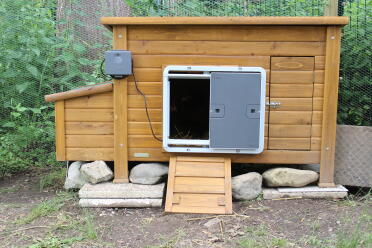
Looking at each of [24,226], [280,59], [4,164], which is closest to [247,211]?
[280,59]

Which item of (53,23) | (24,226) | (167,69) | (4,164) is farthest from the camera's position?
(53,23)

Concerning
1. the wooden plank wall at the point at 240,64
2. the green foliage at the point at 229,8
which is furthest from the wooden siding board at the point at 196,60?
the green foliage at the point at 229,8

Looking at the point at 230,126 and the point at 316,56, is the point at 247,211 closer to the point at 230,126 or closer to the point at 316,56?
the point at 230,126

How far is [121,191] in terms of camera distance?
4.05m

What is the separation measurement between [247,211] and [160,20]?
6.49 feet

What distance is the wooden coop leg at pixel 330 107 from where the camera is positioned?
4.07 meters

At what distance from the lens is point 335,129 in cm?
418

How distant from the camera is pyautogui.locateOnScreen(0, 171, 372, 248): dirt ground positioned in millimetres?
3135

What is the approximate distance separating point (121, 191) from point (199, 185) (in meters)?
0.76

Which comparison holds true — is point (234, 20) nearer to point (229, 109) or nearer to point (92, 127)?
point (229, 109)

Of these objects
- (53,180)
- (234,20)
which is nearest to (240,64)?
(234,20)

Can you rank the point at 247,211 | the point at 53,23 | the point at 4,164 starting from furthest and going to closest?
the point at 53,23 < the point at 4,164 < the point at 247,211

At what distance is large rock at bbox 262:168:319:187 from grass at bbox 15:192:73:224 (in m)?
2.04

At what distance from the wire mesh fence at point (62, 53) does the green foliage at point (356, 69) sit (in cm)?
1
